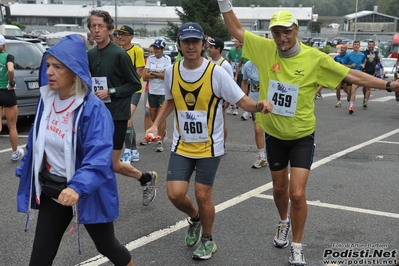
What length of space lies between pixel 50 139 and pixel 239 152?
18.4 feet

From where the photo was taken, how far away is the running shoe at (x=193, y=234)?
430 cm

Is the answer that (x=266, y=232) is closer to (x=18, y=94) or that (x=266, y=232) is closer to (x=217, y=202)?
(x=217, y=202)

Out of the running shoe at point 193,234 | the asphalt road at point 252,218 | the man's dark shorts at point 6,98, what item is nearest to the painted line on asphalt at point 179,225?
the asphalt road at point 252,218

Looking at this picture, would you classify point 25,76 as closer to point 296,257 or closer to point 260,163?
point 260,163

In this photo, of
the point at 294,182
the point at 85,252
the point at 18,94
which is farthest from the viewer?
the point at 18,94

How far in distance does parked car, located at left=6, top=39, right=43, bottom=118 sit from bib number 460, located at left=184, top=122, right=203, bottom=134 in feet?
22.0

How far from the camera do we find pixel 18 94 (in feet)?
32.1

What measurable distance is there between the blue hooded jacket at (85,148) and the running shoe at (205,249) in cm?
132

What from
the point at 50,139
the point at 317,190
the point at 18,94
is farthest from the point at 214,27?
the point at 50,139

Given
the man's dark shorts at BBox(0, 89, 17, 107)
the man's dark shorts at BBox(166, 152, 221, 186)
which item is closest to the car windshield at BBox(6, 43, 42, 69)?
the man's dark shorts at BBox(0, 89, 17, 107)

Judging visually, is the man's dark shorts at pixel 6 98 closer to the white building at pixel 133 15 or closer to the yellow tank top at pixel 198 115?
the yellow tank top at pixel 198 115

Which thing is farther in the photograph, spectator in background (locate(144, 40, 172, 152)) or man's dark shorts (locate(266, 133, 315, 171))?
spectator in background (locate(144, 40, 172, 152))

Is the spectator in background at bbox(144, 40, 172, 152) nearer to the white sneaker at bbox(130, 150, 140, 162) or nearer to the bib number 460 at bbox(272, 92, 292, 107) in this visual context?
the white sneaker at bbox(130, 150, 140, 162)

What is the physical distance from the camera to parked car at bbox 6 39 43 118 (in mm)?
9805
